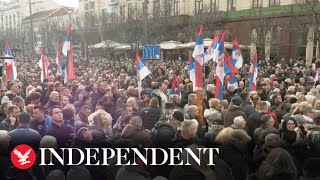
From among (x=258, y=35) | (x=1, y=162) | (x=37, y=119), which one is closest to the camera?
(x=1, y=162)

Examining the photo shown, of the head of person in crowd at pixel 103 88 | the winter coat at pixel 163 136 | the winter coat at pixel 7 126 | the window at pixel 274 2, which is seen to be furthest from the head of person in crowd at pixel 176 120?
the window at pixel 274 2

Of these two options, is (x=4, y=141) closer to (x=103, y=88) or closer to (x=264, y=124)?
(x=264, y=124)

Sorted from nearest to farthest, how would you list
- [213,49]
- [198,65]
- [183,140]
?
[183,140], [198,65], [213,49]

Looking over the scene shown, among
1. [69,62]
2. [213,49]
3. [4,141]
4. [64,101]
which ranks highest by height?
[213,49]

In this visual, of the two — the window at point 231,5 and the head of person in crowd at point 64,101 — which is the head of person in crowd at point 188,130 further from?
the window at point 231,5

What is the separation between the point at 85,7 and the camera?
165 feet

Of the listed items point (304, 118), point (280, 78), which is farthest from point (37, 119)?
point (280, 78)

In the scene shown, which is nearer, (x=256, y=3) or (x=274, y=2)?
(x=274, y=2)

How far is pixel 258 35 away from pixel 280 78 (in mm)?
11501

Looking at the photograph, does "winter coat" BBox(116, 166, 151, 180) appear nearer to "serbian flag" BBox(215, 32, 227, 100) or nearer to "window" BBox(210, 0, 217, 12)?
"serbian flag" BBox(215, 32, 227, 100)

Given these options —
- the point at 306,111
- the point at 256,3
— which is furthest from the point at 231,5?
the point at 306,111

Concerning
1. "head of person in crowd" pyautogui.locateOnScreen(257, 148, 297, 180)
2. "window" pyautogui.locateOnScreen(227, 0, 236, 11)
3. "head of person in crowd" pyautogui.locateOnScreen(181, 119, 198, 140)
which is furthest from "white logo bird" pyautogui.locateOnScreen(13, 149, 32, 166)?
"window" pyautogui.locateOnScreen(227, 0, 236, 11)

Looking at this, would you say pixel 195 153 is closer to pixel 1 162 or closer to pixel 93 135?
pixel 93 135

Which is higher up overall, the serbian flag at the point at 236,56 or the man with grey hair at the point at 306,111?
the serbian flag at the point at 236,56
